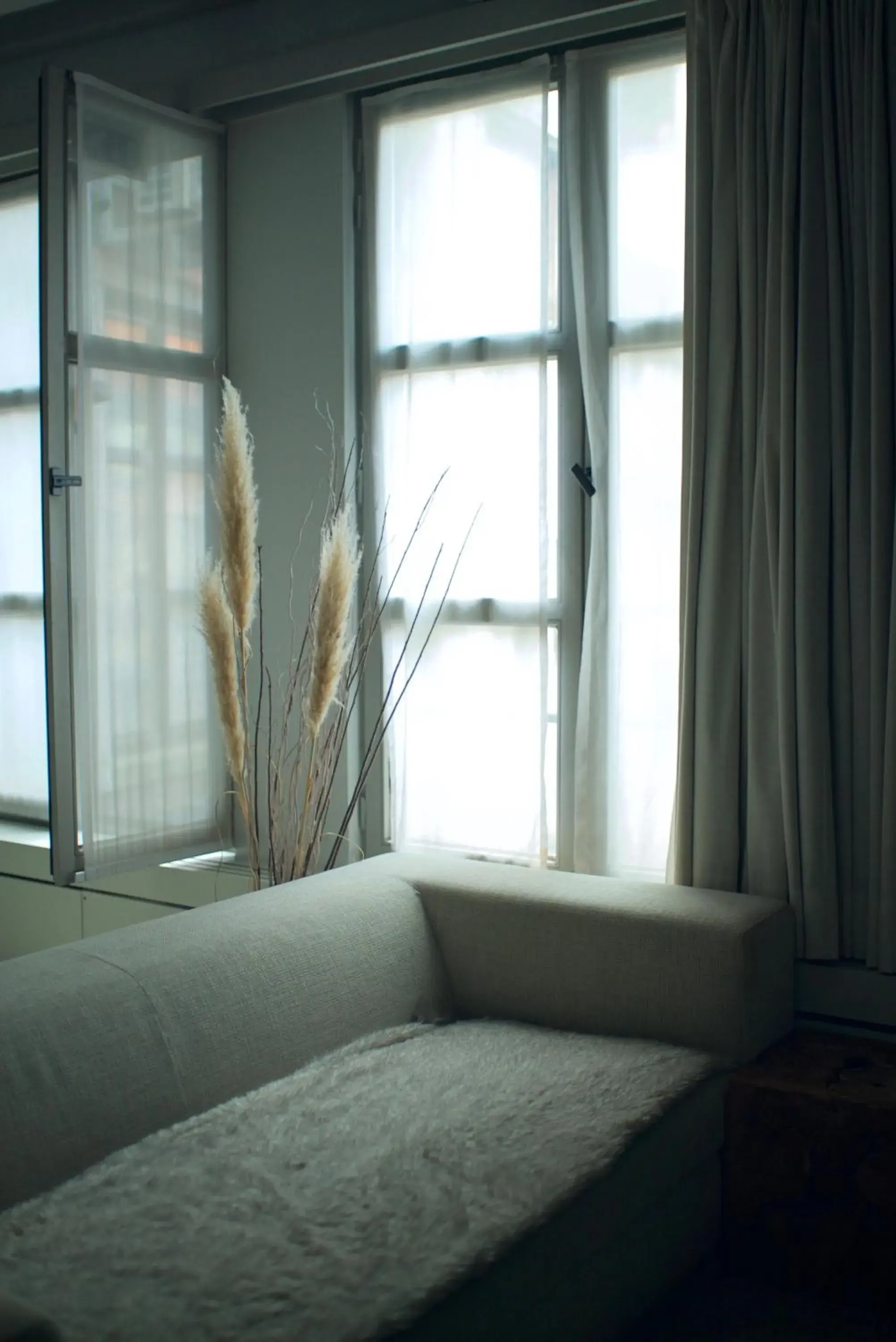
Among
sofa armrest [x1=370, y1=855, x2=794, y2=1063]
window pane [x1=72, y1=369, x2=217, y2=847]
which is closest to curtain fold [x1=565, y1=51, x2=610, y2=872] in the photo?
sofa armrest [x1=370, y1=855, x2=794, y2=1063]

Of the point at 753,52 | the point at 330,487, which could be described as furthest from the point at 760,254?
the point at 330,487

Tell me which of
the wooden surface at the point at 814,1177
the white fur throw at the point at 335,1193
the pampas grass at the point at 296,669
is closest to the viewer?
the white fur throw at the point at 335,1193

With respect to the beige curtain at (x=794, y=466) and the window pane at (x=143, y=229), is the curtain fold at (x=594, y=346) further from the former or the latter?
the window pane at (x=143, y=229)

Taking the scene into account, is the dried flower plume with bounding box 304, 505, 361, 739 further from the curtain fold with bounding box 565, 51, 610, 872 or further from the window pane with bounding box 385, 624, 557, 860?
the curtain fold with bounding box 565, 51, 610, 872

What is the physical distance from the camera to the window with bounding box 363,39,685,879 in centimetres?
291

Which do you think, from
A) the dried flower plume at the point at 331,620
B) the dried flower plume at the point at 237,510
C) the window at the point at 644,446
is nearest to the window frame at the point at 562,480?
the window at the point at 644,446

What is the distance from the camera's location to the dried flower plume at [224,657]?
→ 9.80 feet

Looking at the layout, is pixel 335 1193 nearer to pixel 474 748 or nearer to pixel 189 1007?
pixel 189 1007

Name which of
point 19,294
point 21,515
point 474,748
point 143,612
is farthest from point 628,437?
point 19,294

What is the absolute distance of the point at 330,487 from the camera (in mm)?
3379

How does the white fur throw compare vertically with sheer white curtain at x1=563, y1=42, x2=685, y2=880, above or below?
below

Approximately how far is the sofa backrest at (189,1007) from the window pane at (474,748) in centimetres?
46

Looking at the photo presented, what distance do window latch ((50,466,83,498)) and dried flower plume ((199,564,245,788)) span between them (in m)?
0.38

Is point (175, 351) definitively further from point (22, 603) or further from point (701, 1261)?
point (701, 1261)
